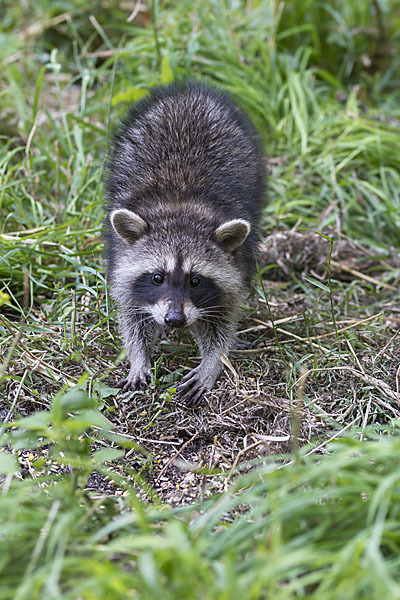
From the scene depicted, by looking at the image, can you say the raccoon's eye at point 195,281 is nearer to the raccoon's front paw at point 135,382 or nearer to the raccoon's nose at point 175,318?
the raccoon's nose at point 175,318

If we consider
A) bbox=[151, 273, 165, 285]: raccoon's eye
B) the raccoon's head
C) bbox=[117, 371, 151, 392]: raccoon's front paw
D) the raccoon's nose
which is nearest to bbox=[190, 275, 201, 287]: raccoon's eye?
the raccoon's head

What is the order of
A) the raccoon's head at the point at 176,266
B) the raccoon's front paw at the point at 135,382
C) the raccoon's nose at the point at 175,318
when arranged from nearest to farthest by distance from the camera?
the raccoon's nose at the point at 175,318
the raccoon's head at the point at 176,266
the raccoon's front paw at the point at 135,382

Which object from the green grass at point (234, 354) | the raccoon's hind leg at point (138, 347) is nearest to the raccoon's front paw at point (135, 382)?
the raccoon's hind leg at point (138, 347)

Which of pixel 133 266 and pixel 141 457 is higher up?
pixel 133 266

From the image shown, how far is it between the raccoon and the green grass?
0.64 feet

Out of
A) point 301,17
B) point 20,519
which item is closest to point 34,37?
point 301,17

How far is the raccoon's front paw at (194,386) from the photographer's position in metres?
4.49

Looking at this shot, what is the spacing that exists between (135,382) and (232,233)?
1190mm

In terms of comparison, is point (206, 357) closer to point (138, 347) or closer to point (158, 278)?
point (138, 347)

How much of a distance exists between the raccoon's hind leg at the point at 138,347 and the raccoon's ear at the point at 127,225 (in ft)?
1.81

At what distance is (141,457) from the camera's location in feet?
13.2

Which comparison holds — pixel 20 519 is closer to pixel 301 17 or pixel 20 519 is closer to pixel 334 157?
pixel 334 157

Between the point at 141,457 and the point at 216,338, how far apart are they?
1.09 meters

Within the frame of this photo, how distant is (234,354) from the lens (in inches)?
196
